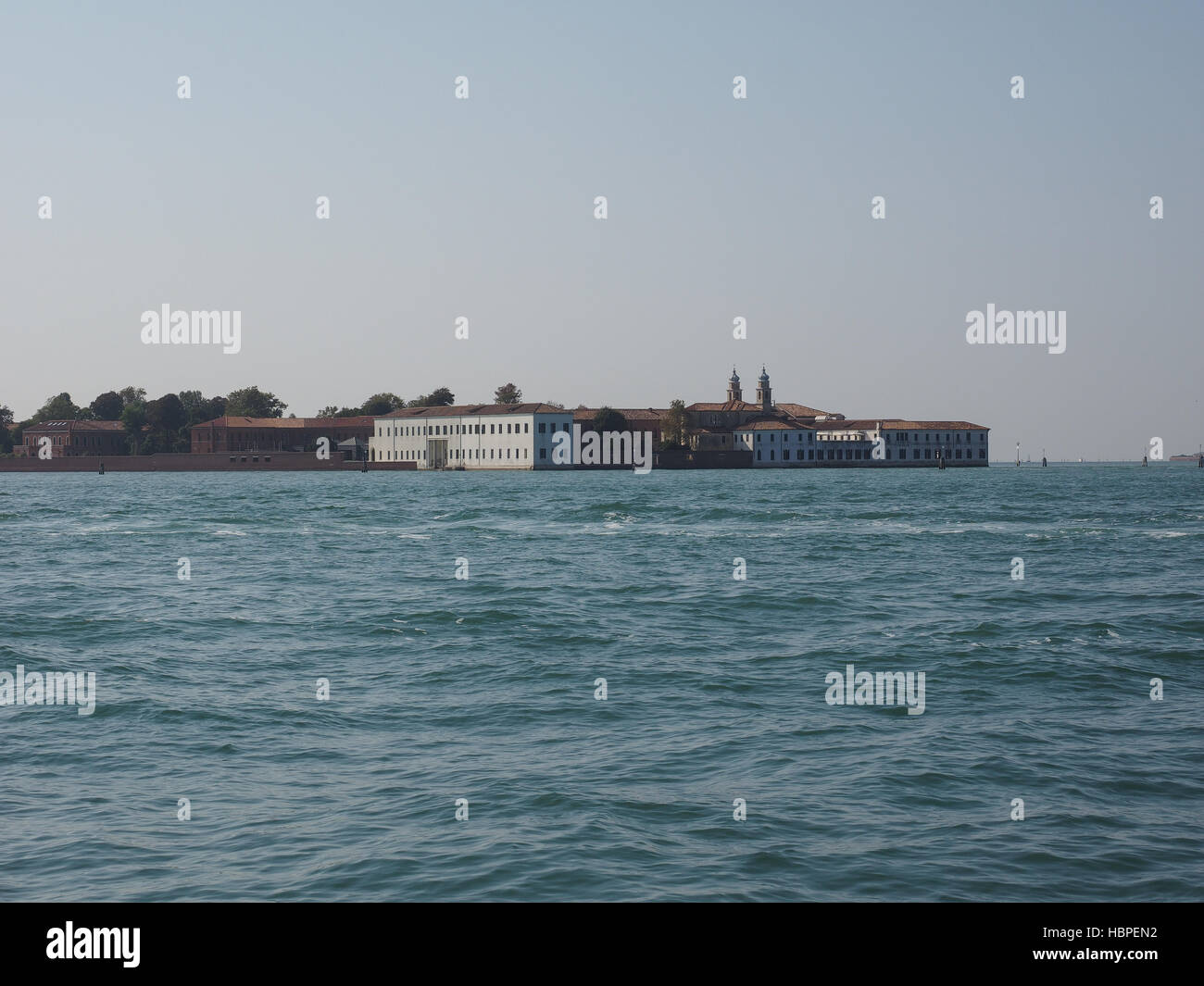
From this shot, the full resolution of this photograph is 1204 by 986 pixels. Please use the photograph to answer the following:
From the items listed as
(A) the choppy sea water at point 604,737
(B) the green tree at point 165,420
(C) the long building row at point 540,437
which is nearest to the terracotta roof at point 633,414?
(C) the long building row at point 540,437

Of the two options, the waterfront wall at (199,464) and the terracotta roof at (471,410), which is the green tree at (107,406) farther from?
the terracotta roof at (471,410)

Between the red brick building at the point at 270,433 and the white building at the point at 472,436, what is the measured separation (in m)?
5.84

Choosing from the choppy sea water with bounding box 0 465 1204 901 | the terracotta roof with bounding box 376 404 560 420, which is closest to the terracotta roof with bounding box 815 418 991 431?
the terracotta roof with bounding box 376 404 560 420

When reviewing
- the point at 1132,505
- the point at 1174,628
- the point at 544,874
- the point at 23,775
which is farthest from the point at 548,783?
the point at 1132,505

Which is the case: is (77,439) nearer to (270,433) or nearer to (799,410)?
(270,433)

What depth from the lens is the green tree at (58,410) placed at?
500 ft

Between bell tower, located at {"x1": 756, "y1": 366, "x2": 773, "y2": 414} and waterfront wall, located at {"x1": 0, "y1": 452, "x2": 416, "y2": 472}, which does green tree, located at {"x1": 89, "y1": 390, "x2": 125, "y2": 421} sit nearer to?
waterfront wall, located at {"x1": 0, "y1": 452, "x2": 416, "y2": 472}

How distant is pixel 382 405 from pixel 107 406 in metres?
32.7

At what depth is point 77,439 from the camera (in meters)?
128

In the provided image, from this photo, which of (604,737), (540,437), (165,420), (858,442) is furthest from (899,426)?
Answer: (604,737)

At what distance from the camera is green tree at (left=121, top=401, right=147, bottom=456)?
132000 millimetres

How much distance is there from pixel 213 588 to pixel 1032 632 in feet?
40.5

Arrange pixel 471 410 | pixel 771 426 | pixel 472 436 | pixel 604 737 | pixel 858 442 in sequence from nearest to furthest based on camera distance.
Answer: pixel 604 737 < pixel 472 436 < pixel 471 410 < pixel 771 426 < pixel 858 442
